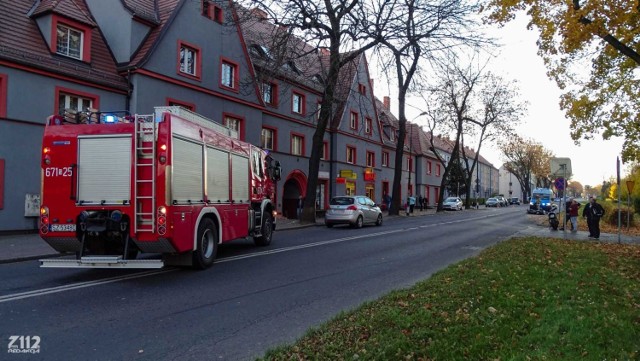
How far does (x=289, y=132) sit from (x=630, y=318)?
2638 cm

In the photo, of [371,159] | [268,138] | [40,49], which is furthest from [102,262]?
[371,159]

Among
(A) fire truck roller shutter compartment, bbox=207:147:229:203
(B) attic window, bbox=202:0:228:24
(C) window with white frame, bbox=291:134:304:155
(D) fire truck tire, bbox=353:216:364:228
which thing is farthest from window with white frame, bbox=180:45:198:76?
(A) fire truck roller shutter compartment, bbox=207:147:229:203

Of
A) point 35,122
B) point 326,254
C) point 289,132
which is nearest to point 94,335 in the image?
point 326,254

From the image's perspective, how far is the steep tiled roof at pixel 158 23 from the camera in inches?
773

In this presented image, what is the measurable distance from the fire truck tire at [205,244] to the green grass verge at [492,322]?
→ 4337mm

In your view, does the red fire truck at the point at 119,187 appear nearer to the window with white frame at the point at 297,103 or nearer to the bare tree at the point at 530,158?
the window with white frame at the point at 297,103

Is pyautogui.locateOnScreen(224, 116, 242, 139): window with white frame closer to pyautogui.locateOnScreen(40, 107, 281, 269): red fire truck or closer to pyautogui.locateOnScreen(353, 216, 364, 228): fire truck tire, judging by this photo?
pyautogui.locateOnScreen(353, 216, 364, 228): fire truck tire

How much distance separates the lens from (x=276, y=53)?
18.4m

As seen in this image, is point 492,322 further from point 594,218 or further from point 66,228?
point 594,218

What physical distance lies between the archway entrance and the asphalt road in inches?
767

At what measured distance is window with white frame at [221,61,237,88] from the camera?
2450 cm

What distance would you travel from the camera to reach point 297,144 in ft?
106

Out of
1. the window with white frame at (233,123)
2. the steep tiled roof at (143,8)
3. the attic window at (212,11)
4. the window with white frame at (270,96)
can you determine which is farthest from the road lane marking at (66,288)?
the window with white frame at (270,96)

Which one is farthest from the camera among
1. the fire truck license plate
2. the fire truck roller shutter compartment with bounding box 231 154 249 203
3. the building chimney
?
the building chimney
